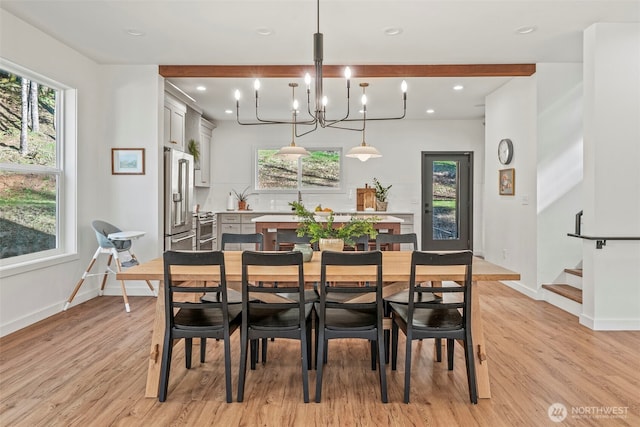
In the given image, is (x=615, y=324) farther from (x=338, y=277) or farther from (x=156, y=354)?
(x=156, y=354)

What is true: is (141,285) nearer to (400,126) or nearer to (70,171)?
(70,171)

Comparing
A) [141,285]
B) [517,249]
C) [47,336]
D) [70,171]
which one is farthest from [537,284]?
[70,171]

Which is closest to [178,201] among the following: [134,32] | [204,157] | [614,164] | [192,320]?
[134,32]

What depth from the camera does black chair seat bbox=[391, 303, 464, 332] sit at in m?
2.37

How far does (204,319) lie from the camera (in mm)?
2504

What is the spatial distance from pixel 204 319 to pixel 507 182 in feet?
14.6

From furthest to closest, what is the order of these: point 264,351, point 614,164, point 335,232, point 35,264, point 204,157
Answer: point 204,157
point 35,264
point 614,164
point 335,232
point 264,351

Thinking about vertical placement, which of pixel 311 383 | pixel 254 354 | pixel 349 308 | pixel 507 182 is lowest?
pixel 311 383

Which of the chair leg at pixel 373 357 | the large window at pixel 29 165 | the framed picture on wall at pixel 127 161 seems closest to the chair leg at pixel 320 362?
the chair leg at pixel 373 357

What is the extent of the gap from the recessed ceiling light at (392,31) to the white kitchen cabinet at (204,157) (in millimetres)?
4000

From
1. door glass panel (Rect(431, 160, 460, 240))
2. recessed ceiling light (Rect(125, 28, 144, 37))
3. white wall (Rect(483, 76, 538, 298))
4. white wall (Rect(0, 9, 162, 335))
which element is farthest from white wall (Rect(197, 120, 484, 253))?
recessed ceiling light (Rect(125, 28, 144, 37))

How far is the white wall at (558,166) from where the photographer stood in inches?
186

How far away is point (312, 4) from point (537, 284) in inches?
150

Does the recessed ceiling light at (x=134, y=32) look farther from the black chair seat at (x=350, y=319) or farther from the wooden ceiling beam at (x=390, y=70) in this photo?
the black chair seat at (x=350, y=319)
